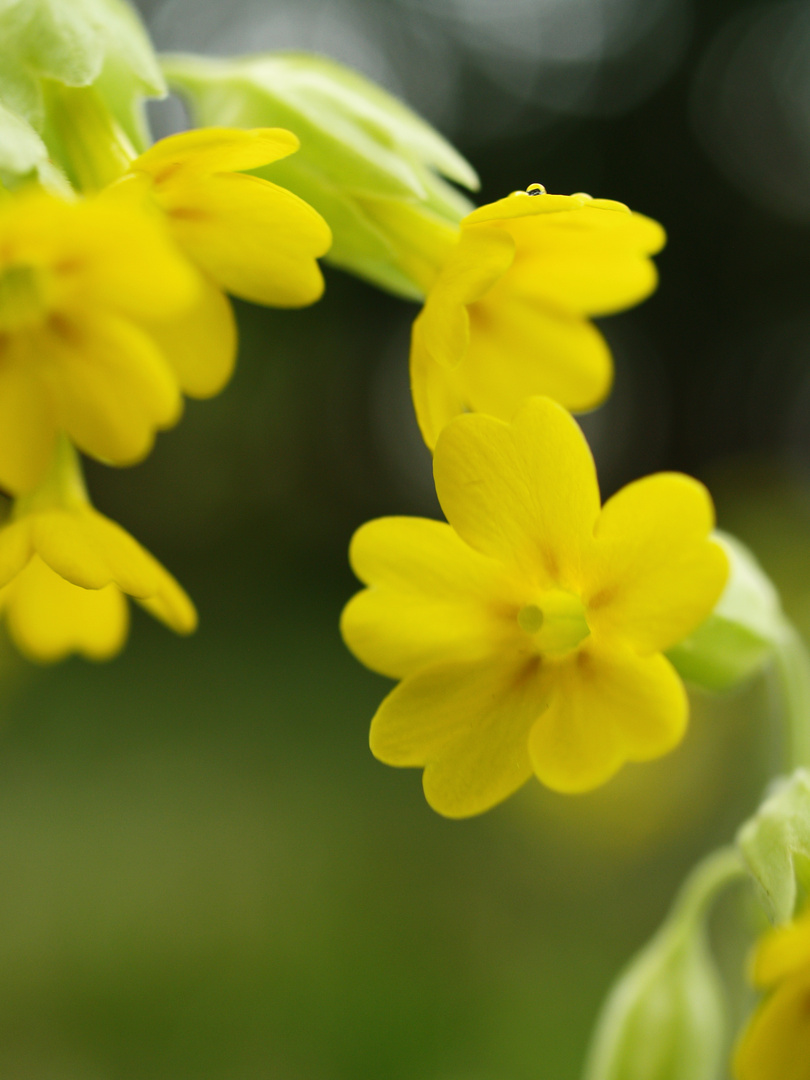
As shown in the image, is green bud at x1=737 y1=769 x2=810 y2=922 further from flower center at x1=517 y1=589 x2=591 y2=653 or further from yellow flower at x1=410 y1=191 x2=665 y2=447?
yellow flower at x1=410 y1=191 x2=665 y2=447

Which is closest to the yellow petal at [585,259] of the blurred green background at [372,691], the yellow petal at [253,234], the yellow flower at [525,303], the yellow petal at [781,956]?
the yellow flower at [525,303]

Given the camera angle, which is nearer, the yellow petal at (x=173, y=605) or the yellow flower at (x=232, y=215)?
the yellow flower at (x=232, y=215)

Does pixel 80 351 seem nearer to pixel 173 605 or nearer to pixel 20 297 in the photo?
pixel 20 297

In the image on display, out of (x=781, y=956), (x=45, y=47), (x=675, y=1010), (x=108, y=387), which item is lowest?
(x=675, y=1010)

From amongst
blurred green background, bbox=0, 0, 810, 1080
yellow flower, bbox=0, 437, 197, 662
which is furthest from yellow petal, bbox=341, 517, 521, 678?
blurred green background, bbox=0, 0, 810, 1080

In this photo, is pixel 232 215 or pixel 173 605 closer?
pixel 232 215

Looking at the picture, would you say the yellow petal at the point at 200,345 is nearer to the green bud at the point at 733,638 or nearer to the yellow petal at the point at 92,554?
the yellow petal at the point at 92,554

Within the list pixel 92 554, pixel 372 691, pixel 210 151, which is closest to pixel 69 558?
pixel 92 554
